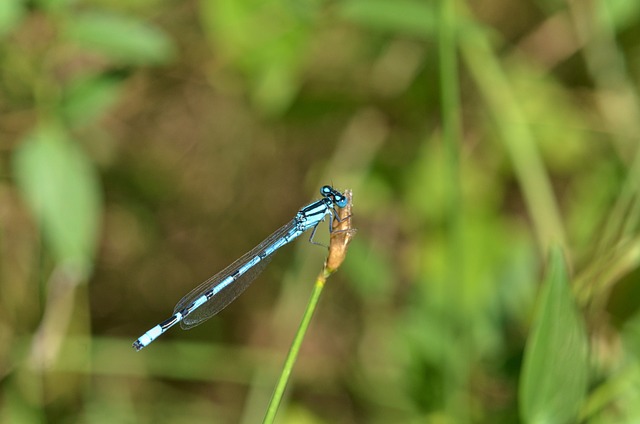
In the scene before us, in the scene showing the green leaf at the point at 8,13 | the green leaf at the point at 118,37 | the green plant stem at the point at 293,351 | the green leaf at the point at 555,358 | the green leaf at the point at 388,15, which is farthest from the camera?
the green leaf at the point at 388,15

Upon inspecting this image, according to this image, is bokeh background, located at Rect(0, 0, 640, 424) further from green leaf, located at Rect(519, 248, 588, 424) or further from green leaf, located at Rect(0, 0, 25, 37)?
green leaf, located at Rect(519, 248, 588, 424)

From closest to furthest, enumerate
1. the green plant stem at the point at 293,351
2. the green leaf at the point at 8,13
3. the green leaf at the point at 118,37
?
the green plant stem at the point at 293,351 < the green leaf at the point at 8,13 < the green leaf at the point at 118,37

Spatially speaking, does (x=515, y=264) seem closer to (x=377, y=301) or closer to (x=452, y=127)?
(x=377, y=301)

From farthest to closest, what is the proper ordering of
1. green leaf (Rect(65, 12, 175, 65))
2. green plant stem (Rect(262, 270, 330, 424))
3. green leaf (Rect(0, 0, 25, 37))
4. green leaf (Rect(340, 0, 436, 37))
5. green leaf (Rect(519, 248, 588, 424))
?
green leaf (Rect(340, 0, 436, 37)) → green leaf (Rect(65, 12, 175, 65)) → green leaf (Rect(0, 0, 25, 37)) → green leaf (Rect(519, 248, 588, 424)) → green plant stem (Rect(262, 270, 330, 424))

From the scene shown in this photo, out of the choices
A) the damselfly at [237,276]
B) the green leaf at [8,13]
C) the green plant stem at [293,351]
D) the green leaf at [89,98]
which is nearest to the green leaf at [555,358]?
the green plant stem at [293,351]

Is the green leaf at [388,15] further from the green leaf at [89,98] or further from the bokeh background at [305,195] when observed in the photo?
the green leaf at [89,98]

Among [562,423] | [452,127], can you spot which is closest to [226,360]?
[452,127]

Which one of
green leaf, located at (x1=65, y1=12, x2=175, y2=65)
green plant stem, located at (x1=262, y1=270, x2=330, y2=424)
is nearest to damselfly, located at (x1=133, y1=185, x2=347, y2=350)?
green leaf, located at (x1=65, y1=12, x2=175, y2=65)
